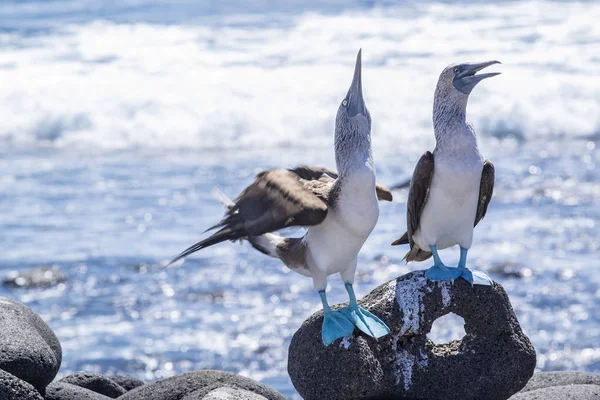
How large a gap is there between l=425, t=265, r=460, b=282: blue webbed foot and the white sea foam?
12.5 m

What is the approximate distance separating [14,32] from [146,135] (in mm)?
12579

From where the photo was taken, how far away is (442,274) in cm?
630

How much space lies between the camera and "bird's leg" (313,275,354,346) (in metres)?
6.13

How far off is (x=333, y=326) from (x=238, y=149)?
13.5 meters

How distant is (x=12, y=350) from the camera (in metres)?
6.63

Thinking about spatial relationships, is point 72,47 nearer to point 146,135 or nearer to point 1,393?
point 146,135

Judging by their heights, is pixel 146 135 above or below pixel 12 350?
below

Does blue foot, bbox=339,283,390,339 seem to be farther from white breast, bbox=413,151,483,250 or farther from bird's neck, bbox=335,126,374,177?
bird's neck, bbox=335,126,374,177

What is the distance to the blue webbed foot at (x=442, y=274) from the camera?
6285mm

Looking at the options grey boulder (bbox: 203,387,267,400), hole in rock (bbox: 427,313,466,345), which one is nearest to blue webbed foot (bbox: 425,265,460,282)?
grey boulder (bbox: 203,387,267,400)

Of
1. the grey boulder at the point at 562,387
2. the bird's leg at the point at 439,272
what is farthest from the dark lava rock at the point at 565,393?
the bird's leg at the point at 439,272

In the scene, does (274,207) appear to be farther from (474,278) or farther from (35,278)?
(35,278)

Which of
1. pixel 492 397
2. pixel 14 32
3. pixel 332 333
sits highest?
pixel 332 333

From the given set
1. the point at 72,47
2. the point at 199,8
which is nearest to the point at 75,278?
the point at 72,47
